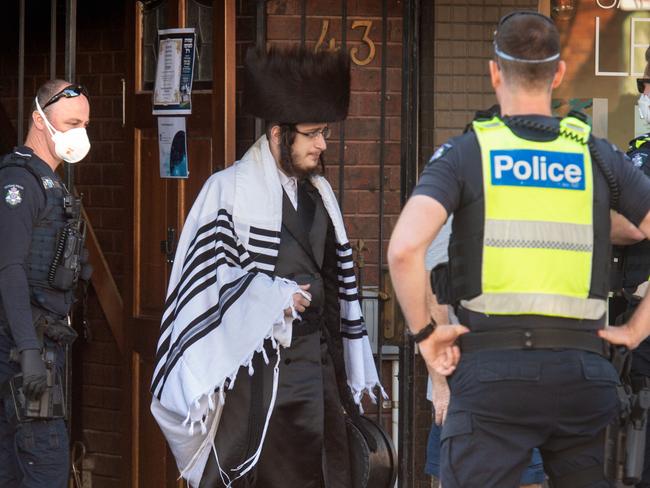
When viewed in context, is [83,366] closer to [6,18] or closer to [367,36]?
[6,18]

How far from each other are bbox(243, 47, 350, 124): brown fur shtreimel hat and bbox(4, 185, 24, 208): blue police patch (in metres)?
0.98

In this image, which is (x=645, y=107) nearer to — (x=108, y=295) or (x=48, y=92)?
(x=48, y=92)

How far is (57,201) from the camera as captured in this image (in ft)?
17.0

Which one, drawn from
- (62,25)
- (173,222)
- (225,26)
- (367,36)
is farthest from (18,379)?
(62,25)

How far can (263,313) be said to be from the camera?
478cm

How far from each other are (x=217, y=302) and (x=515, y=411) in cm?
175

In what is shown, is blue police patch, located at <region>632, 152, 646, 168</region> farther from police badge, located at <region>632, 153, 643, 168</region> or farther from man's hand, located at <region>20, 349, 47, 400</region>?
man's hand, located at <region>20, 349, 47, 400</region>

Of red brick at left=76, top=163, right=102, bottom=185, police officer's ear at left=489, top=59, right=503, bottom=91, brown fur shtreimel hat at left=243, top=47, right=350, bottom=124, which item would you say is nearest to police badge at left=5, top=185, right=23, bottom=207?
brown fur shtreimel hat at left=243, top=47, right=350, bottom=124

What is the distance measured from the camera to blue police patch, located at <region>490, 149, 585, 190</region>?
138 inches

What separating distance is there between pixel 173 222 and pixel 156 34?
972 mm

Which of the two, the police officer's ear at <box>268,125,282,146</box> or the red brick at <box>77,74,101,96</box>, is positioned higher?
the red brick at <box>77,74,101,96</box>

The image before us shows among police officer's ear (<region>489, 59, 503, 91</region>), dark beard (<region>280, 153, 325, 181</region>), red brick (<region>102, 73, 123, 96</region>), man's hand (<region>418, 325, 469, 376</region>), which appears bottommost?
man's hand (<region>418, 325, 469, 376</region>)

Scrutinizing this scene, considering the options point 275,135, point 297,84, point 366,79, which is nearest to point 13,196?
point 275,135

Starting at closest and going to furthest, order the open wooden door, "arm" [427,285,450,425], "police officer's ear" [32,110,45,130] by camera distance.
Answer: "arm" [427,285,450,425], "police officer's ear" [32,110,45,130], the open wooden door
